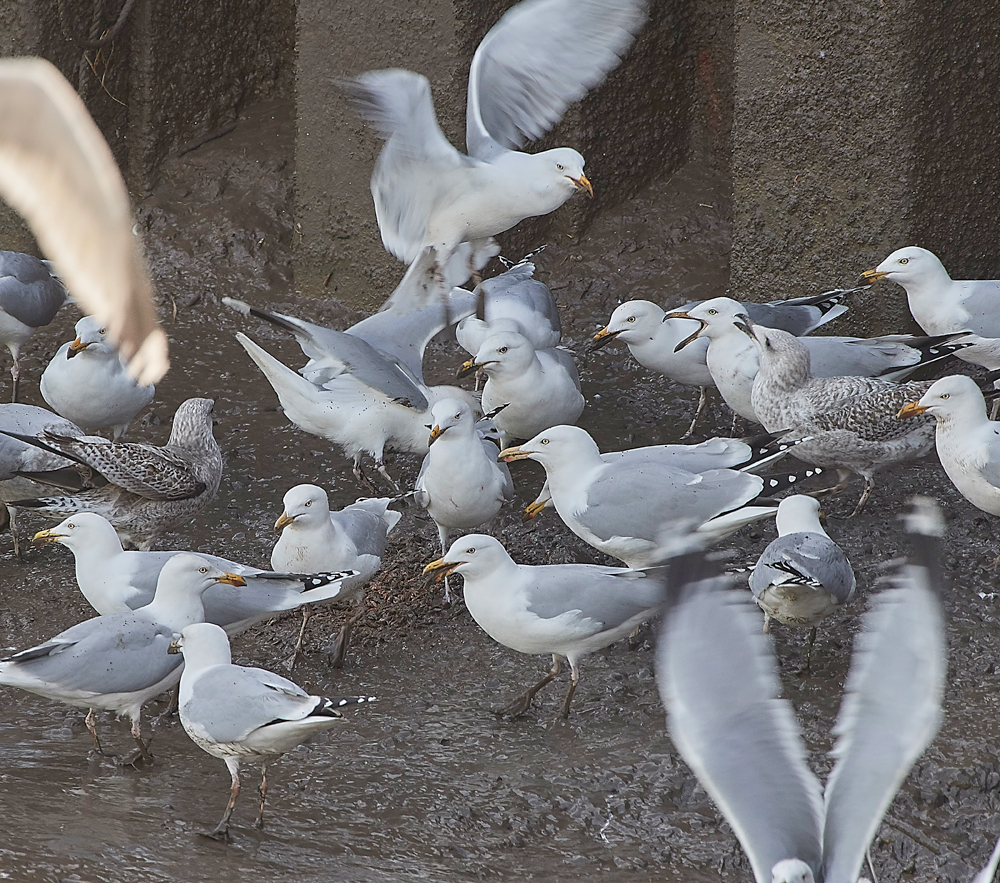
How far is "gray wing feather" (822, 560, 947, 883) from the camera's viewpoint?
242 centimetres

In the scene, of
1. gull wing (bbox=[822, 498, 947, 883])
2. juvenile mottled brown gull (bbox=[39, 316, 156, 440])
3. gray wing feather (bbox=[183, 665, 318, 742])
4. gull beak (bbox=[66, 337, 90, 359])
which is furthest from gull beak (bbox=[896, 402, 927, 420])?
gull beak (bbox=[66, 337, 90, 359])

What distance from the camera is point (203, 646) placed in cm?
386

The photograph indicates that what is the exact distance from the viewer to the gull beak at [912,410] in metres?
4.91

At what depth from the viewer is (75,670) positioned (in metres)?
3.89

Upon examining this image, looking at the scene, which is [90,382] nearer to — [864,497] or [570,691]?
[570,691]

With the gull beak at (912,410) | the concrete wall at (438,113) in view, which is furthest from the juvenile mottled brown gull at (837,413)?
the concrete wall at (438,113)

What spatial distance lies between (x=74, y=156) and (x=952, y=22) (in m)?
5.14

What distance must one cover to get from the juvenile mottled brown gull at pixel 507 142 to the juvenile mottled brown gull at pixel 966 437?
162 cm

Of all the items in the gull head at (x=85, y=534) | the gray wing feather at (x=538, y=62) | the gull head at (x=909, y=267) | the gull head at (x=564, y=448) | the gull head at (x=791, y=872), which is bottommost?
the gull head at (x=85, y=534)

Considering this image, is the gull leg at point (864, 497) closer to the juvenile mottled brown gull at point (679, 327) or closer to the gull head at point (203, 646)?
the juvenile mottled brown gull at point (679, 327)

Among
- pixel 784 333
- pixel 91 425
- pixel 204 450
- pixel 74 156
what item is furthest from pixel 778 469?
pixel 74 156

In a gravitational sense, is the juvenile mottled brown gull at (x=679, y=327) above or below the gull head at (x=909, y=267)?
below

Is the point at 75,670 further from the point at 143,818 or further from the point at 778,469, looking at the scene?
the point at 778,469

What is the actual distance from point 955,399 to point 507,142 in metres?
2.17
